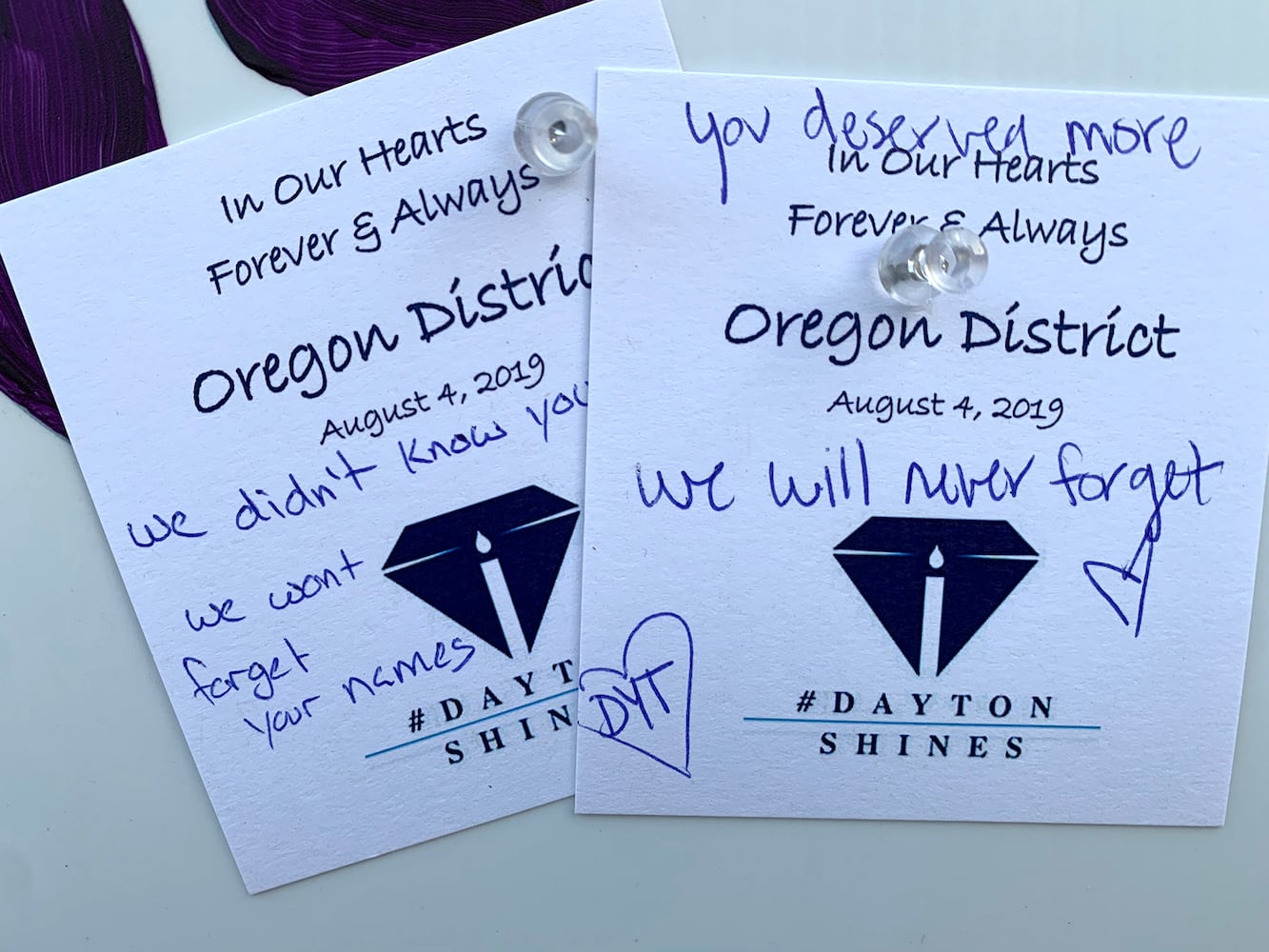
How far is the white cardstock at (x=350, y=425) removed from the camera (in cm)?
36

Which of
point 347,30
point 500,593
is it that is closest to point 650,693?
point 500,593

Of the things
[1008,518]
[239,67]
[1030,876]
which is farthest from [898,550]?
[239,67]

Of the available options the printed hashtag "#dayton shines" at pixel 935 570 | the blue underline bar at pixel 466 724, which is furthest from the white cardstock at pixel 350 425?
the printed hashtag "#dayton shines" at pixel 935 570

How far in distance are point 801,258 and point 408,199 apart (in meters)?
0.16

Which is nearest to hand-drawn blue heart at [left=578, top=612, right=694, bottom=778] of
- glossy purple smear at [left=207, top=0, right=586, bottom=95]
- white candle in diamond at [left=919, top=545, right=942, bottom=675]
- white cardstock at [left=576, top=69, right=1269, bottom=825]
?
white cardstock at [left=576, top=69, right=1269, bottom=825]

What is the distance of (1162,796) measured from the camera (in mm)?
412

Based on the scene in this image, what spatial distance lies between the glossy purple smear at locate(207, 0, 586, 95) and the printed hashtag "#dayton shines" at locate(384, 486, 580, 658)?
0.18 metres

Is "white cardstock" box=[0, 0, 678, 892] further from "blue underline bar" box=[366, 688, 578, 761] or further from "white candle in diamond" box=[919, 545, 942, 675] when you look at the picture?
"white candle in diamond" box=[919, 545, 942, 675]

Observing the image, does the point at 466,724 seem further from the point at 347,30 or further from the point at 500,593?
the point at 347,30

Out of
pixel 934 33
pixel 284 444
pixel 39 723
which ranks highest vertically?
pixel 934 33

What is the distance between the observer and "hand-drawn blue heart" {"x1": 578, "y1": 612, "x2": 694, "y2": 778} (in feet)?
1.28

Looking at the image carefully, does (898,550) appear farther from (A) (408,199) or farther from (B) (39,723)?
(B) (39,723)

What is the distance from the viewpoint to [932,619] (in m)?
0.40

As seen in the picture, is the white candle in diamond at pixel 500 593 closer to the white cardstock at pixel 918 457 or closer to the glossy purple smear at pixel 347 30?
the white cardstock at pixel 918 457
